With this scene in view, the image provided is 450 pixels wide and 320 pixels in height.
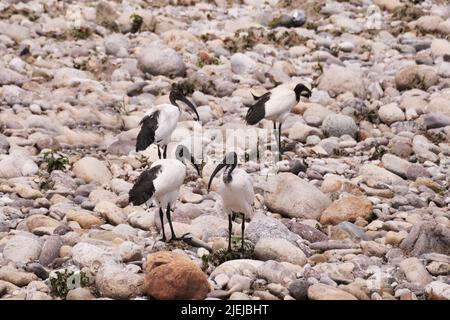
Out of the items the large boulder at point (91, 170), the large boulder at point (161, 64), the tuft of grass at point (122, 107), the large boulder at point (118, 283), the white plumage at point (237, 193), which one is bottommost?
the large boulder at point (118, 283)

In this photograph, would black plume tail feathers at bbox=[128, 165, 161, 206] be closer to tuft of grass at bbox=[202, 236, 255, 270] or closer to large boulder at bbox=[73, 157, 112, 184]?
tuft of grass at bbox=[202, 236, 255, 270]

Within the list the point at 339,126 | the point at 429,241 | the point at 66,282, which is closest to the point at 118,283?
the point at 66,282

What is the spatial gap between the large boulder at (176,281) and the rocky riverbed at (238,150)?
2cm

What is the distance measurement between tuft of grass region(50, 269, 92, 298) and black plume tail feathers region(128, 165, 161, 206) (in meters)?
1.10

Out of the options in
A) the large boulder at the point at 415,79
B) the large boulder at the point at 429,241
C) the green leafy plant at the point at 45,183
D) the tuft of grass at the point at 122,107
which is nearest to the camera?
the large boulder at the point at 429,241

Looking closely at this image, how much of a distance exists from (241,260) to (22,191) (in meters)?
3.41

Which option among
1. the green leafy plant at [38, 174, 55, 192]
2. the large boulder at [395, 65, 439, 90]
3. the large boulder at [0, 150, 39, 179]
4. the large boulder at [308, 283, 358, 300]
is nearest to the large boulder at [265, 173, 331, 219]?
the large boulder at [308, 283, 358, 300]

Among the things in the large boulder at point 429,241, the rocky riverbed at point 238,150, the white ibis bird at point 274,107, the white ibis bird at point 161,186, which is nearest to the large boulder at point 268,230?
the rocky riverbed at point 238,150

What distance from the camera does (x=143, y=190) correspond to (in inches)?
365

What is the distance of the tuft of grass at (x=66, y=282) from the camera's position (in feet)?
26.8

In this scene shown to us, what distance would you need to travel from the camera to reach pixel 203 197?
11.3m

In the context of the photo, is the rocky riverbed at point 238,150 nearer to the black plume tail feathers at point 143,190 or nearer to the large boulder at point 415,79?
the large boulder at point 415,79

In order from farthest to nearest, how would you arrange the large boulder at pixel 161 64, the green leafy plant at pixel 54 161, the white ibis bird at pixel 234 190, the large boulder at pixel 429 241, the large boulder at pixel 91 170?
the large boulder at pixel 161 64 < the green leafy plant at pixel 54 161 < the large boulder at pixel 91 170 < the large boulder at pixel 429 241 < the white ibis bird at pixel 234 190
